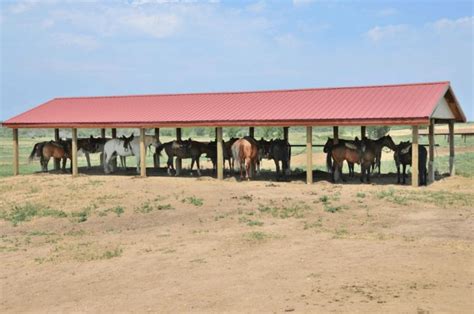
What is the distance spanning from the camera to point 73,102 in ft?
103

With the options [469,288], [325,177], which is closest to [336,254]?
[469,288]

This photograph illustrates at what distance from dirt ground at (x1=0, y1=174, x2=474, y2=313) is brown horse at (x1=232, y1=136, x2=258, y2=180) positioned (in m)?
2.90

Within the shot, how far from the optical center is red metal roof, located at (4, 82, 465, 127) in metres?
20.9

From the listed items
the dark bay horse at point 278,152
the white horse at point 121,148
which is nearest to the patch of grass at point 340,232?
the dark bay horse at point 278,152

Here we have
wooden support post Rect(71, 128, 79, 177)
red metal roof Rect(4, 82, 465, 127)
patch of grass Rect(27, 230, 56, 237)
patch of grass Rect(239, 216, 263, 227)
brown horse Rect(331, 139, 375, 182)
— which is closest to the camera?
patch of grass Rect(27, 230, 56, 237)

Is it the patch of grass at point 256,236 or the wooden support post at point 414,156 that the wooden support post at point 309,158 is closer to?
the wooden support post at point 414,156

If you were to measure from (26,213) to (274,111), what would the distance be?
10.7 meters

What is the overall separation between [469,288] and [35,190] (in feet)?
57.2

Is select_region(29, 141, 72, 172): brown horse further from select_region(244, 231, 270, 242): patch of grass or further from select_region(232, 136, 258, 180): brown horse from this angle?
select_region(244, 231, 270, 242): patch of grass

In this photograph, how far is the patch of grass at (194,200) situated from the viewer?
17438 mm

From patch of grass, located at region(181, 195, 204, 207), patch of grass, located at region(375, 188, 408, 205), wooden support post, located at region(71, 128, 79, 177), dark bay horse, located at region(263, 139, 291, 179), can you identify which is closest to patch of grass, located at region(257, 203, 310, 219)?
patch of grass, located at region(181, 195, 204, 207)

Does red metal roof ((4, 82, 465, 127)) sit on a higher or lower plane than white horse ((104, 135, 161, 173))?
higher

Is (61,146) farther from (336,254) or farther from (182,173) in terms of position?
(336,254)

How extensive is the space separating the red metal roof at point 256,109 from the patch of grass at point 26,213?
8045mm
